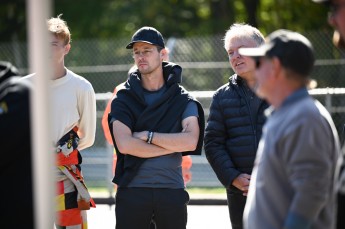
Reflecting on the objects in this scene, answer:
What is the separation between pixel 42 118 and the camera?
411 cm

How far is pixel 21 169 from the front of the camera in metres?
4.45

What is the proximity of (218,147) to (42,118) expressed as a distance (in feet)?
8.42

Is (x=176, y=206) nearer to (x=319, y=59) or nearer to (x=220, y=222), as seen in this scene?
(x=220, y=222)

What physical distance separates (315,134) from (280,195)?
34 centimetres

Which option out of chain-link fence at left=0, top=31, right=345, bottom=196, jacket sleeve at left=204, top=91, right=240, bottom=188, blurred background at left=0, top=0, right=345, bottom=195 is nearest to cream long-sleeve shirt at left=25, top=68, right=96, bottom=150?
jacket sleeve at left=204, top=91, right=240, bottom=188

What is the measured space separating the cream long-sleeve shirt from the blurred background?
7.26 feet

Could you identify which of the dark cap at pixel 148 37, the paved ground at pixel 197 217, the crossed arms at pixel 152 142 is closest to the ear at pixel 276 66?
the crossed arms at pixel 152 142

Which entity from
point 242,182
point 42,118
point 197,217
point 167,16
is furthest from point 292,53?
point 167,16

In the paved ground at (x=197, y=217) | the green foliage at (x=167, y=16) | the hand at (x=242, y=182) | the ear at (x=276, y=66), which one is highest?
the green foliage at (x=167, y=16)

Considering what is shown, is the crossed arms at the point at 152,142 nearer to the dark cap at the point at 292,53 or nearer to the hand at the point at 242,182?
the hand at the point at 242,182

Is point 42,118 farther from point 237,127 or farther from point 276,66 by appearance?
point 237,127

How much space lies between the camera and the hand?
6.26 metres

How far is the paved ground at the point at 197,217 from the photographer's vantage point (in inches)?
425

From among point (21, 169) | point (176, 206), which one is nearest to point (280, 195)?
point (21, 169)
